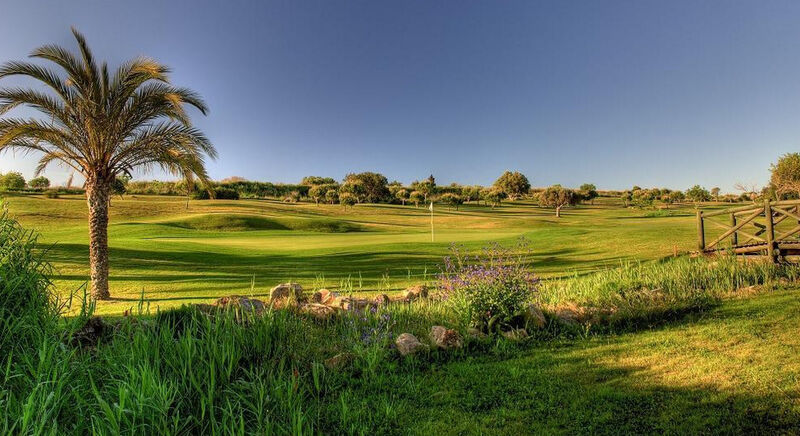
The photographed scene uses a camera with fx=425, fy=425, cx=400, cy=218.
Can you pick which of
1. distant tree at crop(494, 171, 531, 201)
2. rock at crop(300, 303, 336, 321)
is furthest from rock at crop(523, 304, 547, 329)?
distant tree at crop(494, 171, 531, 201)

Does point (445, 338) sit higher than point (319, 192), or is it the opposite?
point (319, 192)

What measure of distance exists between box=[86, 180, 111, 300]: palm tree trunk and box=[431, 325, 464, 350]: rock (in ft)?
35.0

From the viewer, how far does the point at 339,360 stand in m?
5.22

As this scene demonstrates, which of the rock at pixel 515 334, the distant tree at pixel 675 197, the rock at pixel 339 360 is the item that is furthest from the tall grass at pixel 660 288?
the distant tree at pixel 675 197

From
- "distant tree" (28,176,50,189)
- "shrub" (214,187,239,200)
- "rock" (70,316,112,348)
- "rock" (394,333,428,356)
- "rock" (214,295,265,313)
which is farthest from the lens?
"shrub" (214,187,239,200)

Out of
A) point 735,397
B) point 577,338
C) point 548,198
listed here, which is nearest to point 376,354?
point 577,338

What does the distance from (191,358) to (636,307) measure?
7195mm

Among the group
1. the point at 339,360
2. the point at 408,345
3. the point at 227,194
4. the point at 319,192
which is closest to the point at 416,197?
the point at 319,192

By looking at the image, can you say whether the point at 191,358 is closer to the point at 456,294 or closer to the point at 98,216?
the point at 456,294

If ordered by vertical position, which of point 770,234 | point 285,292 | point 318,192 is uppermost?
point 318,192

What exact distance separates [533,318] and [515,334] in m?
0.63

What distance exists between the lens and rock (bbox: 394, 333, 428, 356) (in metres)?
5.70

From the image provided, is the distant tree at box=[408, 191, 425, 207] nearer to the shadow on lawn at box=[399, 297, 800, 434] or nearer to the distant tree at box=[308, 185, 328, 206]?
the distant tree at box=[308, 185, 328, 206]

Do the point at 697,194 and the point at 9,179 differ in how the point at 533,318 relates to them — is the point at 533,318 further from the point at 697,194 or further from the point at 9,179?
the point at 697,194
